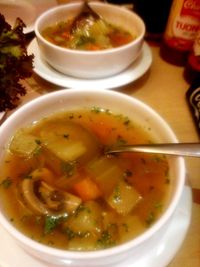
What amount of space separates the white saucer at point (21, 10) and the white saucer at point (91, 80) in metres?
0.24

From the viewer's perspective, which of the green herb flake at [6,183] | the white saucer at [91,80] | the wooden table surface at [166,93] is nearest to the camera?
the green herb flake at [6,183]

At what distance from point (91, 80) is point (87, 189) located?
1.95ft

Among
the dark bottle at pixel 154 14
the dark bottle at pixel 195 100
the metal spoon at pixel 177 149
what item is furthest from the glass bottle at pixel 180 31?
the metal spoon at pixel 177 149

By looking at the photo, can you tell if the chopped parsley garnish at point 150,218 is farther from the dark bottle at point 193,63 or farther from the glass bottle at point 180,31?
the glass bottle at point 180,31

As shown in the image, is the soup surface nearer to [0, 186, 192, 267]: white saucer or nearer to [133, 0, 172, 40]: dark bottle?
[133, 0, 172, 40]: dark bottle

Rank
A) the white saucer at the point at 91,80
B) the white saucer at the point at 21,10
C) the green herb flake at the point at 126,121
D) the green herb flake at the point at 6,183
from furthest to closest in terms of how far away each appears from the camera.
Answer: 1. the white saucer at the point at 21,10
2. the white saucer at the point at 91,80
3. the green herb flake at the point at 126,121
4. the green herb flake at the point at 6,183

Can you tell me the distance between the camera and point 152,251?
0.79m

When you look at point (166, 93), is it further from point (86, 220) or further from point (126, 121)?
point (86, 220)

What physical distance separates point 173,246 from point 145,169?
215 mm

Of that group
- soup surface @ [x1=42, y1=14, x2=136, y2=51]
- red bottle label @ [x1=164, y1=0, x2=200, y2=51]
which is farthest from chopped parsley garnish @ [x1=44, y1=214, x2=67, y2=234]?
red bottle label @ [x1=164, y1=0, x2=200, y2=51]

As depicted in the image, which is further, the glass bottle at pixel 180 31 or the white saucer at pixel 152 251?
the glass bottle at pixel 180 31

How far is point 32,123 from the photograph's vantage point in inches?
40.0

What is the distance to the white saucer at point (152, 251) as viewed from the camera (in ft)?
2.50

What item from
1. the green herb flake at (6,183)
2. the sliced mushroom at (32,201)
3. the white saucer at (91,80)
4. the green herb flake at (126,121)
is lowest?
the white saucer at (91,80)
